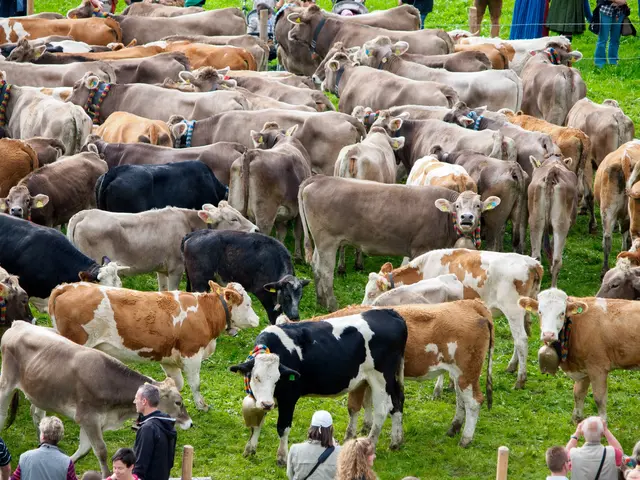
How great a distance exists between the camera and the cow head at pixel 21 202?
16828mm

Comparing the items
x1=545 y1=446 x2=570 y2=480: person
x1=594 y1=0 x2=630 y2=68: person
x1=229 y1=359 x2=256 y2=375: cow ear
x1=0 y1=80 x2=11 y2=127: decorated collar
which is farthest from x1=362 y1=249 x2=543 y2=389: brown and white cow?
x1=594 y1=0 x2=630 y2=68: person

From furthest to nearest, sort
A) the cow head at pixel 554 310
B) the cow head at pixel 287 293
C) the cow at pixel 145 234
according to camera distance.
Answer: the cow at pixel 145 234 < the cow head at pixel 287 293 < the cow head at pixel 554 310

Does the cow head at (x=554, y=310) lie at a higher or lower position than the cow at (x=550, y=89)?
higher

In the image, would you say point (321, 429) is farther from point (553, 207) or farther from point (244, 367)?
point (553, 207)

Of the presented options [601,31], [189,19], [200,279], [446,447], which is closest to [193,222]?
[200,279]

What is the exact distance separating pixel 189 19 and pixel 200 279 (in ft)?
48.0

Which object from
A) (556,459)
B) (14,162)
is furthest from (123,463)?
(14,162)

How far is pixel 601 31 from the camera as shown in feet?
95.2

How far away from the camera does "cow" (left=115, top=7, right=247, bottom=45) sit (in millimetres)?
28844

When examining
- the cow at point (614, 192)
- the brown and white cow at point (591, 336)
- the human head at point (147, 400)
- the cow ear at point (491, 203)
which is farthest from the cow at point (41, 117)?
the human head at point (147, 400)

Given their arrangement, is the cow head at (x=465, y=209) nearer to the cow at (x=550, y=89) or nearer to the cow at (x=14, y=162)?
the cow at (x=14, y=162)

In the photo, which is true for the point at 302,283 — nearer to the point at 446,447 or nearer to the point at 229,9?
the point at 446,447

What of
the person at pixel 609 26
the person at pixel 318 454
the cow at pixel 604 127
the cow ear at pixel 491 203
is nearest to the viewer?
the person at pixel 318 454

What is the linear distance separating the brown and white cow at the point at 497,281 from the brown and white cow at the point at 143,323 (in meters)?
2.22
